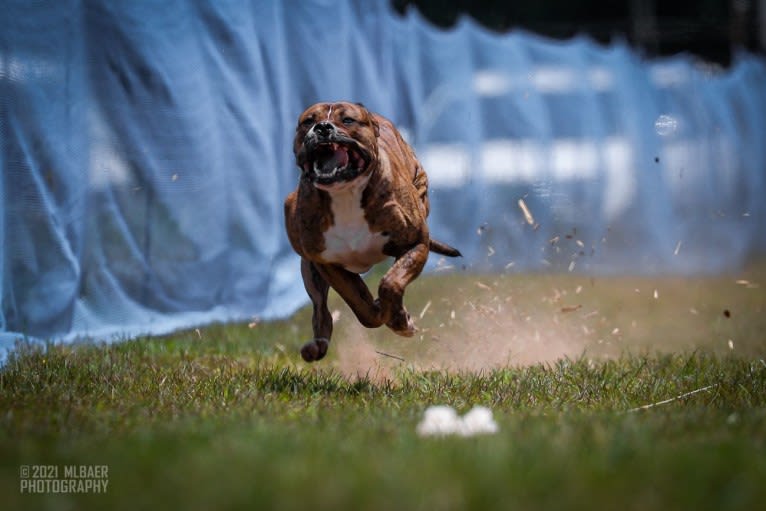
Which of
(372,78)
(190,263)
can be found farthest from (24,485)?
(372,78)

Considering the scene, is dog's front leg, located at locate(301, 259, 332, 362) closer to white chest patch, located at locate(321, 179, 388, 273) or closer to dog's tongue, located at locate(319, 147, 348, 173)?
white chest patch, located at locate(321, 179, 388, 273)

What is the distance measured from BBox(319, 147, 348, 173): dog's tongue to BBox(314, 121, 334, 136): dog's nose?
13 centimetres

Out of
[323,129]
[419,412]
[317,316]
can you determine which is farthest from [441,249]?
[419,412]

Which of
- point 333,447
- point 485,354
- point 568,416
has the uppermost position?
point 333,447

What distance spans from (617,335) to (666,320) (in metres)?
0.89

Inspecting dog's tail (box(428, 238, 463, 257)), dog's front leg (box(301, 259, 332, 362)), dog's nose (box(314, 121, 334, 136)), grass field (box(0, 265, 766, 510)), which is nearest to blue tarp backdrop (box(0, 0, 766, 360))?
grass field (box(0, 265, 766, 510))

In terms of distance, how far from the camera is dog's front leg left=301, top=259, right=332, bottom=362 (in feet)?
16.2

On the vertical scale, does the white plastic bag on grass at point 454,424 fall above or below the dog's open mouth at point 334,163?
below

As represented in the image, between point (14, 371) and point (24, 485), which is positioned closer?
point (24, 485)

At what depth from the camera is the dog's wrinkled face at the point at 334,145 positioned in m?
4.49

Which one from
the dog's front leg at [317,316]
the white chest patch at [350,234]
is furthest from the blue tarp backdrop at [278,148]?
the white chest patch at [350,234]

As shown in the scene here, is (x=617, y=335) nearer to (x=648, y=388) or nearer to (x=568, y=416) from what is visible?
(x=648, y=388)

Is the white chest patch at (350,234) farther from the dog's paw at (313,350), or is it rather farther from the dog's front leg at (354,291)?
the dog's paw at (313,350)

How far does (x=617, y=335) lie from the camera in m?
7.26
